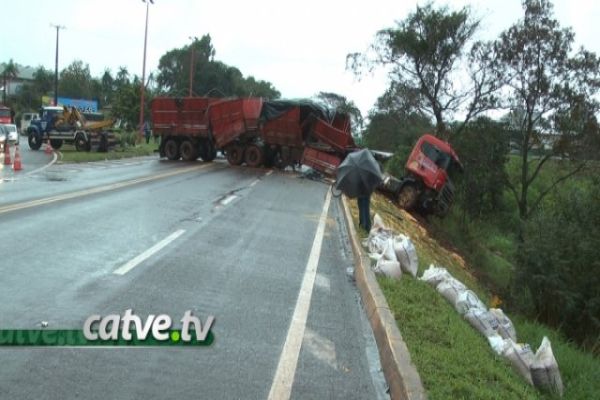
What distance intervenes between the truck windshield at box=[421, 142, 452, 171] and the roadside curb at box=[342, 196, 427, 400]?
1608cm

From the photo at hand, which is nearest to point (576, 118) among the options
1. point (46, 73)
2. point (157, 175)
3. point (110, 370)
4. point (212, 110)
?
point (212, 110)

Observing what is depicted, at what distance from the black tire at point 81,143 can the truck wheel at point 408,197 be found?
19.1 meters

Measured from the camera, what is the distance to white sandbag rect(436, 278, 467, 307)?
803 centimetres

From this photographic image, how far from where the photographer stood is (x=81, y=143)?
35875mm

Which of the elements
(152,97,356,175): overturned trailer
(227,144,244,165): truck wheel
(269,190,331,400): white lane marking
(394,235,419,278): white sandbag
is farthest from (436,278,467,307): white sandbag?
(227,144,244,165): truck wheel

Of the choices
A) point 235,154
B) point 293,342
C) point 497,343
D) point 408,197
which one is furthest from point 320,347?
point 235,154

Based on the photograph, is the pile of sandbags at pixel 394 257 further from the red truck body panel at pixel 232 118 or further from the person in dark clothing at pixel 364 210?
the red truck body panel at pixel 232 118

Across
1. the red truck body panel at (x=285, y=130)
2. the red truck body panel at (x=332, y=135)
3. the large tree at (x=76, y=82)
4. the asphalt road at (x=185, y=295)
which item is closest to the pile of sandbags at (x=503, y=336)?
the asphalt road at (x=185, y=295)

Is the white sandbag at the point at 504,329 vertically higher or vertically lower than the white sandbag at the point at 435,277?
lower

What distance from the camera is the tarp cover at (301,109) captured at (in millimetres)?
27578

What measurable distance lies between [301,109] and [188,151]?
302 inches

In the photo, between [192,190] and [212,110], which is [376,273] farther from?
[212,110]

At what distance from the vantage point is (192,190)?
59.1 ft

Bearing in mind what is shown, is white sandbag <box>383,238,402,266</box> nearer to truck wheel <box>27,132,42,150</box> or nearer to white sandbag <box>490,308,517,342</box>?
white sandbag <box>490,308,517,342</box>
